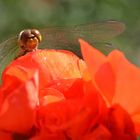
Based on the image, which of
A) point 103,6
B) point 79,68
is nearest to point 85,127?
point 79,68

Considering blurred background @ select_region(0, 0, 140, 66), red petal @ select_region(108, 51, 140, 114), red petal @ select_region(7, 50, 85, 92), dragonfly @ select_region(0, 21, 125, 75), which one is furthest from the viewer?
blurred background @ select_region(0, 0, 140, 66)

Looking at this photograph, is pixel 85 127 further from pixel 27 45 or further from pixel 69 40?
pixel 69 40

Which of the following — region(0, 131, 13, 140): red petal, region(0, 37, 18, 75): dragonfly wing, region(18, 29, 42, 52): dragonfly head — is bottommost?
region(0, 37, 18, 75): dragonfly wing

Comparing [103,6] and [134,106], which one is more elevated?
[134,106]

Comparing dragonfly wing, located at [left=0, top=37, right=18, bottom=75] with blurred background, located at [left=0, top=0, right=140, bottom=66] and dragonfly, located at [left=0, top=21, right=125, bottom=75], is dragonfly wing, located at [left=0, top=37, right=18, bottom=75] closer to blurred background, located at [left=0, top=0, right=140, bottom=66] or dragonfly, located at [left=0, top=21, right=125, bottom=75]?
dragonfly, located at [left=0, top=21, right=125, bottom=75]

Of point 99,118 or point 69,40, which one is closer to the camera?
point 99,118

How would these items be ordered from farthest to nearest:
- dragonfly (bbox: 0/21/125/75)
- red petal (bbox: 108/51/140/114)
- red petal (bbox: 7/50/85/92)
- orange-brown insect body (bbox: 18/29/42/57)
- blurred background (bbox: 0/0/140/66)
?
blurred background (bbox: 0/0/140/66), dragonfly (bbox: 0/21/125/75), orange-brown insect body (bbox: 18/29/42/57), red petal (bbox: 7/50/85/92), red petal (bbox: 108/51/140/114)

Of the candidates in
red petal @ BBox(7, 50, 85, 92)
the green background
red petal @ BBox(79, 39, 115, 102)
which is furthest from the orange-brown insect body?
the green background
